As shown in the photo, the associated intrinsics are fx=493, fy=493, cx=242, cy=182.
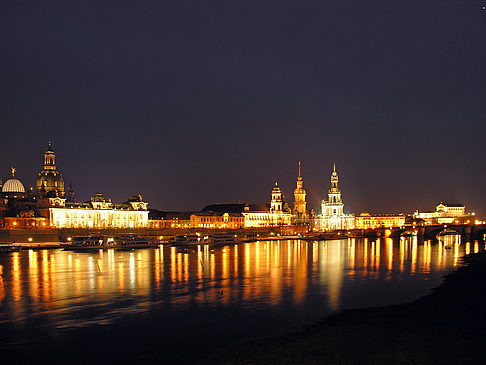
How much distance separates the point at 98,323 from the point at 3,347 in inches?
255

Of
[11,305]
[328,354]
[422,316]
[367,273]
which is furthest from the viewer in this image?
[367,273]

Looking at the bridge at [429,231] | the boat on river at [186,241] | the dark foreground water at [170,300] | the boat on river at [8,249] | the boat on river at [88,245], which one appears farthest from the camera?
the bridge at [429,231]

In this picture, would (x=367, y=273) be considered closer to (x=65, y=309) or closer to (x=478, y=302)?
(x=478, y=302)

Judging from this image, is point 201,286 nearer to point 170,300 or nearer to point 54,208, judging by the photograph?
point 170,300

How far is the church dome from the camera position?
16800 cm

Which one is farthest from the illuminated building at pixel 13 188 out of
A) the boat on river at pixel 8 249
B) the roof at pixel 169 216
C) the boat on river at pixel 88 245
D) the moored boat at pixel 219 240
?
the moored boat at pixel 219 240

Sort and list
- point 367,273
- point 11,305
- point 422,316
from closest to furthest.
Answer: point 422,316 < point 11,305 < point 367,273

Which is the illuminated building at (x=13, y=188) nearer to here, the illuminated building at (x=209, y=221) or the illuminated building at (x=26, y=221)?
the illuminated building at (x=26, y=221)

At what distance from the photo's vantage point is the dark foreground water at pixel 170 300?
27625 millimetres

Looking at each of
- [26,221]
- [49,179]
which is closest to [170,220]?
[49,179]

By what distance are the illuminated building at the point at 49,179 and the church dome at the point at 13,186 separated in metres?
11.7

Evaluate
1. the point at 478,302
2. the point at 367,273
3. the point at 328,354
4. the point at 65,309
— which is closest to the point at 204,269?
the point at 367,273

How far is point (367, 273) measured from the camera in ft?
193

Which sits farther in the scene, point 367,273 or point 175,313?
point 367,273
